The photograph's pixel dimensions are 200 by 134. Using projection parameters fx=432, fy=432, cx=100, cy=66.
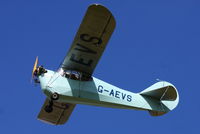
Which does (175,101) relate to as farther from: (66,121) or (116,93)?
(66,121)

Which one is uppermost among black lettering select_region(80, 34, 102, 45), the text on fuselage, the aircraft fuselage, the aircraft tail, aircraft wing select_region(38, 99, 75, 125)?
black lettering select_region(80, 34, 102, 45)

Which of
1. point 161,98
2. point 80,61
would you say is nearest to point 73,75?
point 80,61

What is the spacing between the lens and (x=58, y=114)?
20.4m

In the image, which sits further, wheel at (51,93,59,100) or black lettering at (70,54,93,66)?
black lettering at (70,54,93,66)

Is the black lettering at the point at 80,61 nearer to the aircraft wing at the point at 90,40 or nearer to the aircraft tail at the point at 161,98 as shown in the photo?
the aircraft wing at the point at 90,40

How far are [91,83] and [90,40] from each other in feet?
6.82

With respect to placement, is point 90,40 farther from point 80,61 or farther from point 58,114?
point 58,114

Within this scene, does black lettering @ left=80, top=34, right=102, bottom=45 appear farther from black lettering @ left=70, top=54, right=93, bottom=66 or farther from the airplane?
black lettering @ left=70, top=54, right=93, bottom=66

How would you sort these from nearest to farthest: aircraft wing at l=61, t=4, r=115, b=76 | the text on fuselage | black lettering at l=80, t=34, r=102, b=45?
1. aircraft wing at l=61, t=4, r=115, b=76
2. black lettering at l=80, t=34, r=102, b=45
3. the text on fuselage

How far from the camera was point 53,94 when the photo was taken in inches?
663

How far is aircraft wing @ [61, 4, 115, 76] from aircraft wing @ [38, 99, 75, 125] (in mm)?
3175

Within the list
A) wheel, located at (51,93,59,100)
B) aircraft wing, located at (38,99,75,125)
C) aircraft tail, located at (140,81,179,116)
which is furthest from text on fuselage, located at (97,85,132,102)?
aircraft wing, located at (38,99,75,125)

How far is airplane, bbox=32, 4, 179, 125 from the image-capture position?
15.9m

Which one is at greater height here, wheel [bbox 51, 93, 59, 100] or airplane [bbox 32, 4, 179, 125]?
airplane [bbox 32, 4, 179, 125]
